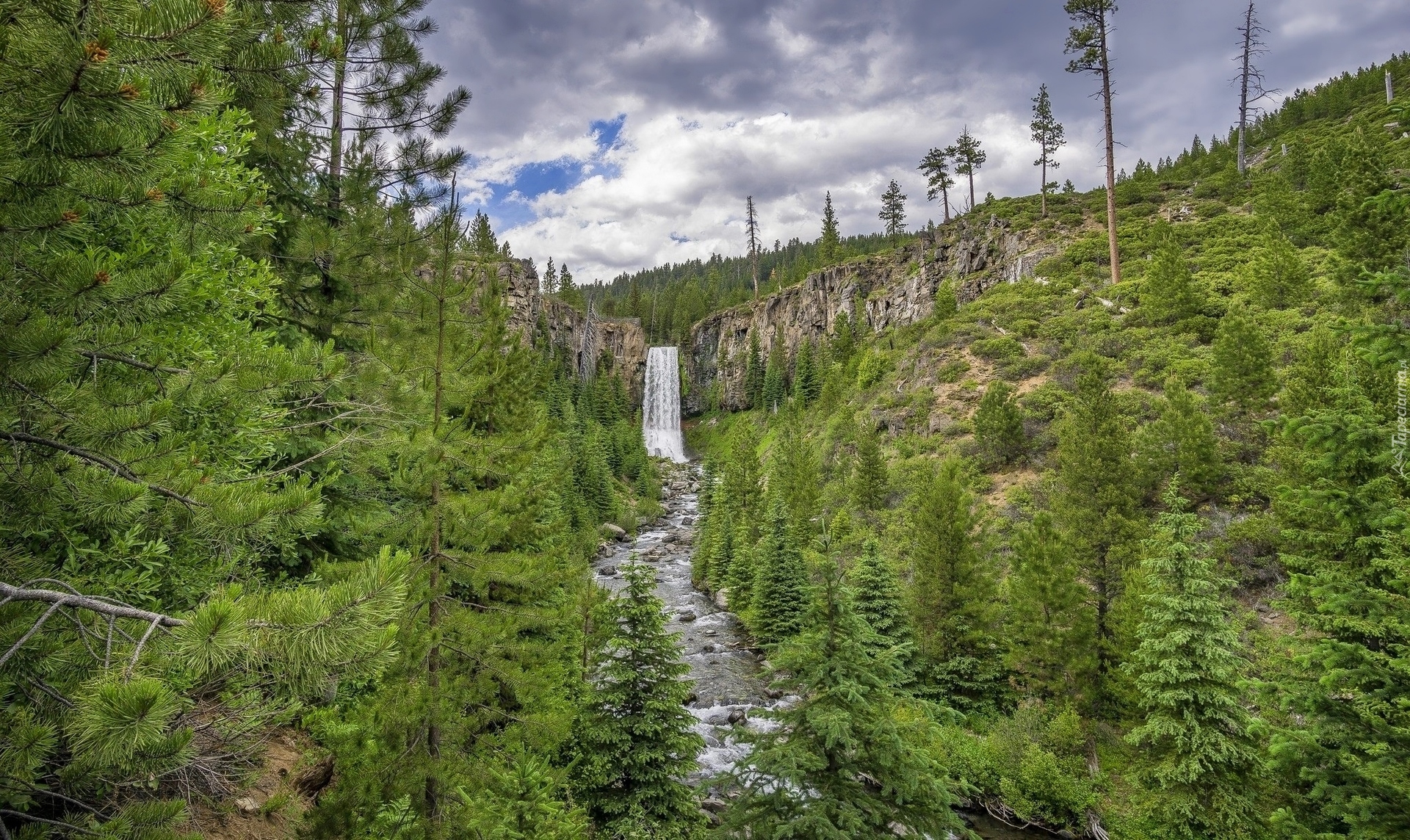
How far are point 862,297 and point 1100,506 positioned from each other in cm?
5814

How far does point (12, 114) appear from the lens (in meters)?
2.40

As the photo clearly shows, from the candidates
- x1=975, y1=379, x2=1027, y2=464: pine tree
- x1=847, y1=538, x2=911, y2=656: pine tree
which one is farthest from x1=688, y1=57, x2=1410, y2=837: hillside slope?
x1=847, y1=538, x2=911, y2=656: pine tree

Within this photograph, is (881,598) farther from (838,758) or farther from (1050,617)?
Result: (838,758)

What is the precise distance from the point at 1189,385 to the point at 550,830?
1116 inches

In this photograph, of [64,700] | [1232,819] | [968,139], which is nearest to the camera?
[64,700]

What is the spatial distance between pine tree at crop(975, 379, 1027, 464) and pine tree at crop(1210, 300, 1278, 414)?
24.3 feet

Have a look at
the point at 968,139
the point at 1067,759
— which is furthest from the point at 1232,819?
the point at 968,139

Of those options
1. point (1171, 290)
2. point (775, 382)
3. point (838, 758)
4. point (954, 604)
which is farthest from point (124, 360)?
point (775, 382)

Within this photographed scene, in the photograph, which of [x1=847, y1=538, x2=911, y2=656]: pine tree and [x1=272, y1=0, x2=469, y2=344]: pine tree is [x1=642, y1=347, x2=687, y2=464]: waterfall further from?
[x1=272, y1=0, x2=469, y2=344]: pine tree

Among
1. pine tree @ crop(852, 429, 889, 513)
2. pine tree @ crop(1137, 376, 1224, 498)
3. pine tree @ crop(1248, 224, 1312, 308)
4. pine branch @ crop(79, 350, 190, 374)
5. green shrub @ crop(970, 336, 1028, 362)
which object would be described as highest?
pine tree @ crop(1248, 224, 1312, 308)

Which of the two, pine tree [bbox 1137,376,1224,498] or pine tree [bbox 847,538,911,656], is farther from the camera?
pine tree [bbox 1137,376,1224,498]

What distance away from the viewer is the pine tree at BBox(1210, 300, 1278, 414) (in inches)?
727

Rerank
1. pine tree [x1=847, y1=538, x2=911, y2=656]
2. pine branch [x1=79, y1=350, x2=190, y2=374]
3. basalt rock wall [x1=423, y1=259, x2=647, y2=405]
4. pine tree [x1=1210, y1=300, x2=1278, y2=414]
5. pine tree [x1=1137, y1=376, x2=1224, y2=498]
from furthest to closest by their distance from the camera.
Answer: basalt rock wall [x1=423, y1=259, x2=647, y2=405] < pine tree [x1=1210, y1=300, x2=1278, y2=414] < pine tree [x1=1137, y1=376, x2=1224, y2=498] < pine tree [x1=847, y1=538, x2=911, y2=656] < pine branch [x1=79, y1=350, x2=190, y2=374]

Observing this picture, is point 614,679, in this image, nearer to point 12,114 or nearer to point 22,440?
point 22,440
